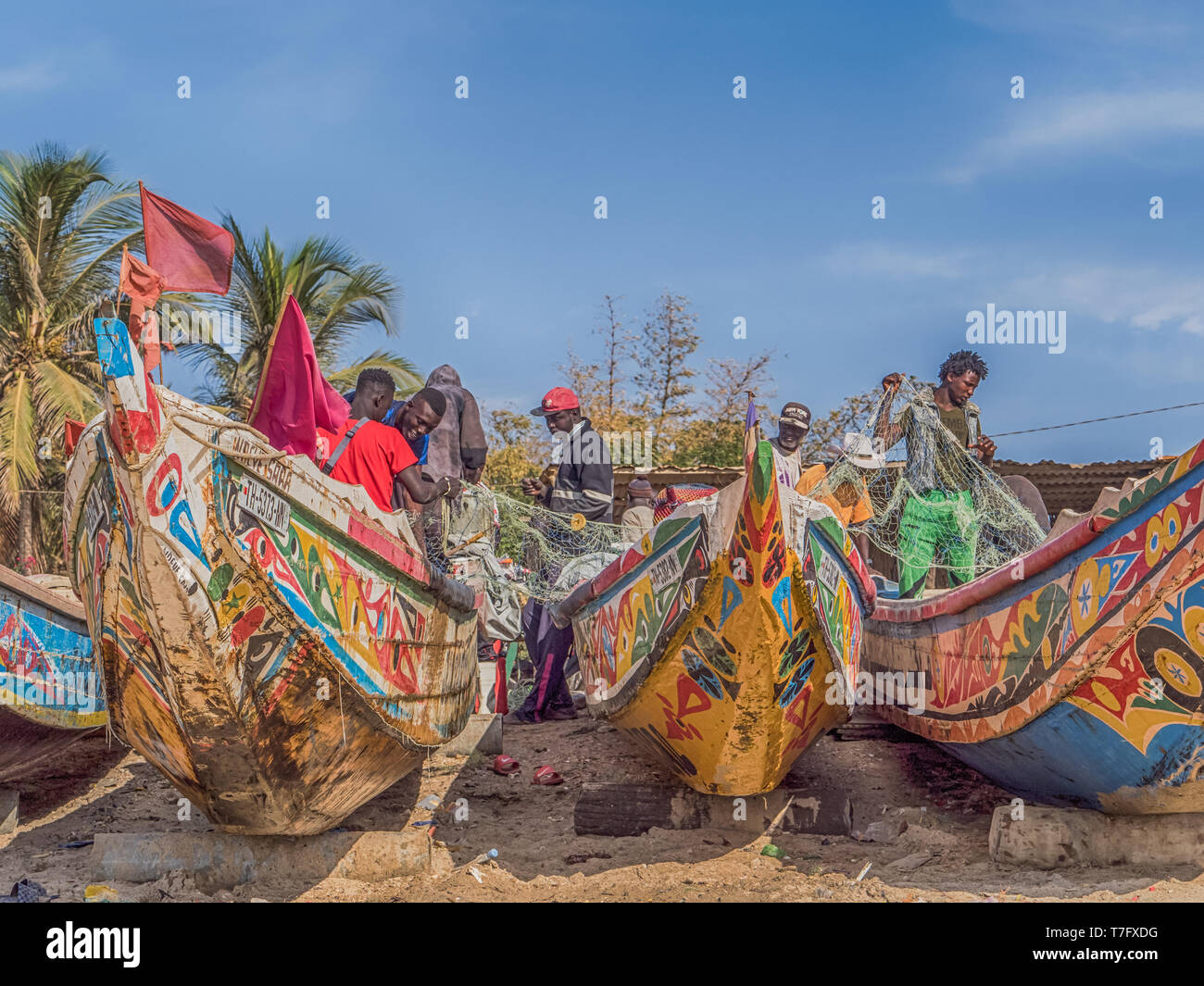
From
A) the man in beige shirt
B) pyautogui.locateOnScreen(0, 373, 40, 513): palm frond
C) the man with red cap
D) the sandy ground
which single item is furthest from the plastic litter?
pyautogui.locateOnScreen(0, 373, 40, 513): palm frond

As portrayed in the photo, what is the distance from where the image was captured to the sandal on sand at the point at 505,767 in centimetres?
716

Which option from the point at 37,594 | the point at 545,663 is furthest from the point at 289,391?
the point at 545,663

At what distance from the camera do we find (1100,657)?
4773 millimetres

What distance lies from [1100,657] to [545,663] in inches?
170

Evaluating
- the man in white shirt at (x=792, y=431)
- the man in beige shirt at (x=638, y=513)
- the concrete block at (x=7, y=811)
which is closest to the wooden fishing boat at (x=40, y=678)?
the concrete block at (x=7, y=811)

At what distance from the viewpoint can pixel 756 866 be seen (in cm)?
552

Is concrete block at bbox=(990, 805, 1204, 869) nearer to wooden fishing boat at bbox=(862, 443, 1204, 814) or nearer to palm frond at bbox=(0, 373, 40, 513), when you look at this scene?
wooden fishing boat at bbox=(862, 443, 1204, 814)

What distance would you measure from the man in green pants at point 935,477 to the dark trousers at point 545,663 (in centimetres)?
247

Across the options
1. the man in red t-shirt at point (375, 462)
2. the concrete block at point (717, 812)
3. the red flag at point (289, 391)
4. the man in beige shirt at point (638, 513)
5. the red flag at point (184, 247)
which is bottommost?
the concrete block at point (717, 812)

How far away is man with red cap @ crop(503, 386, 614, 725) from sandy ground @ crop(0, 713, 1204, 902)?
0.33 metres

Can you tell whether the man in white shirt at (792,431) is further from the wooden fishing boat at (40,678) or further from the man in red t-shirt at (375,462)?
the wooden fishing boat at (40,678)

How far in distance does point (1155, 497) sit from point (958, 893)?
1.93 meters

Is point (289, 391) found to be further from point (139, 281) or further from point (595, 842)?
point (595, 842)
